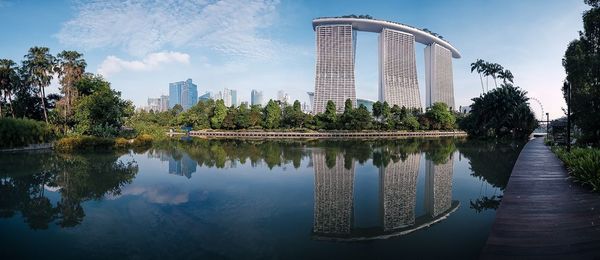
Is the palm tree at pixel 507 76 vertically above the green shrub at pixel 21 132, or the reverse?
the palm tree at pixel 507 76

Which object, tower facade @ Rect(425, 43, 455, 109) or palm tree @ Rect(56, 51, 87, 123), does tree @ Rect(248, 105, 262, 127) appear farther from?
tower facade @ Rect(425, 43, 455, 109)

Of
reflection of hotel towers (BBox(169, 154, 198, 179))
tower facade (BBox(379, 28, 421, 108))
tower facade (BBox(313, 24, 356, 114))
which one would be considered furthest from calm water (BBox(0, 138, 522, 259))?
tower facade (BBox(379, 28, 421, 108))

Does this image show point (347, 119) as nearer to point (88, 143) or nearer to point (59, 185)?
point (88, 143)

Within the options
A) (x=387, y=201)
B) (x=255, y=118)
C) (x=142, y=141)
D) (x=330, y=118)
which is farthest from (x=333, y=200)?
(x=255, y=118)

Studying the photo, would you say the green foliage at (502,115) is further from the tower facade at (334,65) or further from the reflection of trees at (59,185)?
the tower facade at (334,65)

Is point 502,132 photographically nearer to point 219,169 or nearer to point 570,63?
point 570,63

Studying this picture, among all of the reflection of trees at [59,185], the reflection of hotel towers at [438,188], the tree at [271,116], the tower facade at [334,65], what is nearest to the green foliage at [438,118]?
the tree at [271,116]

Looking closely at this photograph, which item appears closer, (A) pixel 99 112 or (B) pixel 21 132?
(B) pixel 21 132
